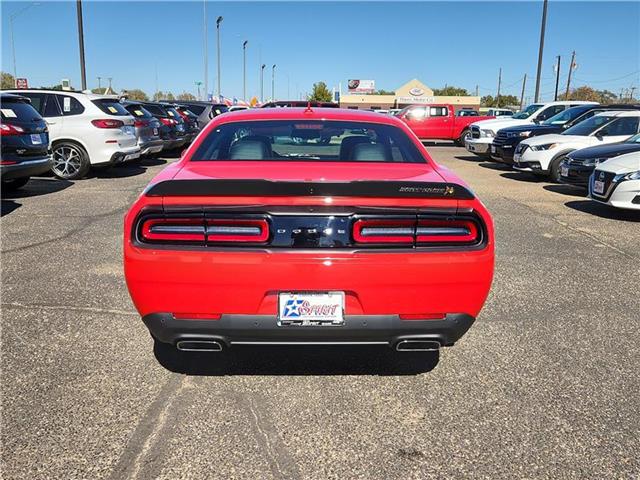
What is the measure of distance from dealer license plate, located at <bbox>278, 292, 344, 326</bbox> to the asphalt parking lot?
22.4 inches

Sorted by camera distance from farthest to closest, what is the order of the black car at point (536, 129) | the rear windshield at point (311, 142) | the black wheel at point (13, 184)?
the black car at point (536, 129) < the black wheel at point (13, 184) < the rear windshield at point (311, 142)

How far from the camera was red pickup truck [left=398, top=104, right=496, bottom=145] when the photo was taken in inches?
965

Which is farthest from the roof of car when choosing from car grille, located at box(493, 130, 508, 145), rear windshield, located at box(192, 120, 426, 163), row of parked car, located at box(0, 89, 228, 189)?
car grille, located at box(493, 130, 508, 145)

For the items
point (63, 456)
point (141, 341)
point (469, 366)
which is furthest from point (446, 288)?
point (141, 341)

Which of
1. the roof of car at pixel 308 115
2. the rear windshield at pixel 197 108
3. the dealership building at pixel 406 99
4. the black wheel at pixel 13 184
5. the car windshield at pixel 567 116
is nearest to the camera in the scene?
the roof of car at pixel 308 115

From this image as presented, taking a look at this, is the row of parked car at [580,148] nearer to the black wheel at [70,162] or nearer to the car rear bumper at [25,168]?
the car rear bumper at [25,168]

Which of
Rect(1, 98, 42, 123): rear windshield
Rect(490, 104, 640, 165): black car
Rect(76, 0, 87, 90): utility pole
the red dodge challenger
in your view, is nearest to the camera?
the red dodge challenger

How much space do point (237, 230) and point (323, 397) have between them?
3.58 feet

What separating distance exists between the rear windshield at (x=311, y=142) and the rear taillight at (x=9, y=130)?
19.5ft

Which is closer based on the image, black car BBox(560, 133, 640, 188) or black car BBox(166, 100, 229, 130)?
black car BBox(560, 133, 640, 188)

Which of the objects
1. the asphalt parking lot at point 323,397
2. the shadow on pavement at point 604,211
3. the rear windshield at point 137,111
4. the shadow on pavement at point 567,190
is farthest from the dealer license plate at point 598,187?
the rear windshield at point 137,111

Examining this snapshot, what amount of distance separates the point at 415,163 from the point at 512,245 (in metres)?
3.57

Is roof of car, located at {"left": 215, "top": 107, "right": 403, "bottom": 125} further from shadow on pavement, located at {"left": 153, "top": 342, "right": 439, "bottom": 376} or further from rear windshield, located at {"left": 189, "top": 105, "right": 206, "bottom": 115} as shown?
rear windshield, located at {"left": 189, "top": 105, "right": 206, "bottom": 115}

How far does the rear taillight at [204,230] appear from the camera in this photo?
8.61 feet
